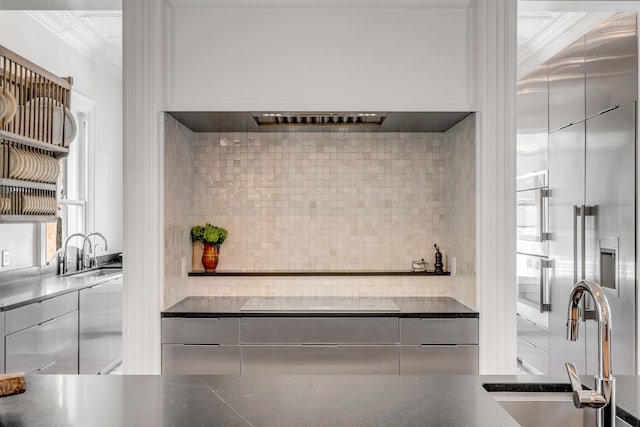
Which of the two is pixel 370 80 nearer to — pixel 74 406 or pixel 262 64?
pixel 262 64

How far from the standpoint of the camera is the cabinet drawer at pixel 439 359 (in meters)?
2.76

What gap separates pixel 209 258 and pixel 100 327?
5.17 ft

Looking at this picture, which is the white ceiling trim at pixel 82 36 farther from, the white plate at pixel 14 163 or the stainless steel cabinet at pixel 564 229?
the stainless steel cabinet at pixel 564 229

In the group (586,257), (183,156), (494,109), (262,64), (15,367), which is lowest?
(15,367)

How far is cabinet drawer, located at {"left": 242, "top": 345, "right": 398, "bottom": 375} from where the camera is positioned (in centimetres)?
277

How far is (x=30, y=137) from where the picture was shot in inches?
136

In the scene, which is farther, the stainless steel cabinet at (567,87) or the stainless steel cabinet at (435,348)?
the stainless steel cabinet at (567,87)

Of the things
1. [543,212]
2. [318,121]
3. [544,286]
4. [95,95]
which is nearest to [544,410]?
[318,121]

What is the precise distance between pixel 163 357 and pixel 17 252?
182cm

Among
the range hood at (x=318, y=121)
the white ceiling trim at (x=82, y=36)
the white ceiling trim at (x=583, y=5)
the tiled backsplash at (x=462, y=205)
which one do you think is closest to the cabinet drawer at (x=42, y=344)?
the range hood at (x=318, y=121)

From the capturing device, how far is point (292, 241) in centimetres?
335

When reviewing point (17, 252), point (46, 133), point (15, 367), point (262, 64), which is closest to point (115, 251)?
point (17, 252)

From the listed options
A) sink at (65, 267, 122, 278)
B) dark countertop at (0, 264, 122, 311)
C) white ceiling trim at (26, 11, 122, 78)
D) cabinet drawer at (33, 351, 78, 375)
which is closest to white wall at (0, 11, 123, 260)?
white ceiling trim at (26, 11, 122, 78)

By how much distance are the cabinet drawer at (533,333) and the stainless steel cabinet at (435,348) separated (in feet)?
5.03
